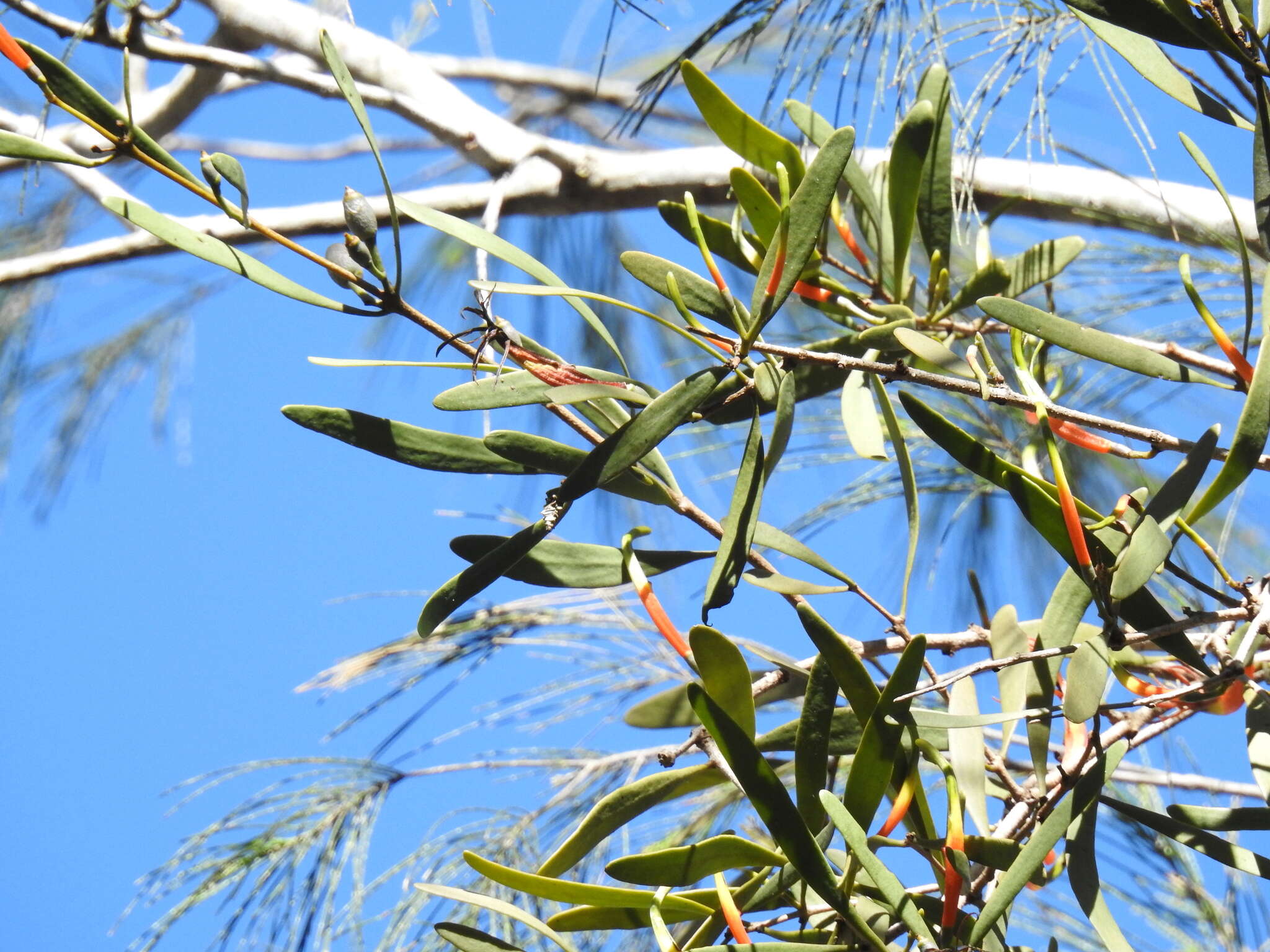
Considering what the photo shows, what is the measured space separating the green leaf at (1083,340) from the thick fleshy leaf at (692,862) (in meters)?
0.17

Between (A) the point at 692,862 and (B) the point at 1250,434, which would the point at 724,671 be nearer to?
(A) the point at 692,862

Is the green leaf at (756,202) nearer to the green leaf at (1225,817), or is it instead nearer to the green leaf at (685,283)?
the green leaf at (685,283)

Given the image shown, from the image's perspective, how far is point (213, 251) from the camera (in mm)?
308

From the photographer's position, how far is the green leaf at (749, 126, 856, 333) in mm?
306

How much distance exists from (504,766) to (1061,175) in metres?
0.70

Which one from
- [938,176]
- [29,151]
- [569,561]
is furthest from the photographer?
[938,176]

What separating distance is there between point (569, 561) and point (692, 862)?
0.12m

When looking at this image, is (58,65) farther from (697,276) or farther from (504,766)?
(504,766)

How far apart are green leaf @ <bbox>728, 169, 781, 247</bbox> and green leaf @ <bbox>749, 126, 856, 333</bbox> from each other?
88 mm

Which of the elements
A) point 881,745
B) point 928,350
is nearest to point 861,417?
point 928,350

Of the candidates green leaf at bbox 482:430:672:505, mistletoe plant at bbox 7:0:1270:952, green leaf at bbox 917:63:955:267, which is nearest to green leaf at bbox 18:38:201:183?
mistletoe plant at bbox 7:0:1270:952

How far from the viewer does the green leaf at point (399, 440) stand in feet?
1.03

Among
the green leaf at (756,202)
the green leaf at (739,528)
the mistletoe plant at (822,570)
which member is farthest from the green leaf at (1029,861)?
the green leaf at (756,202)

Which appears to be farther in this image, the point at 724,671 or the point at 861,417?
the point at 861,417
